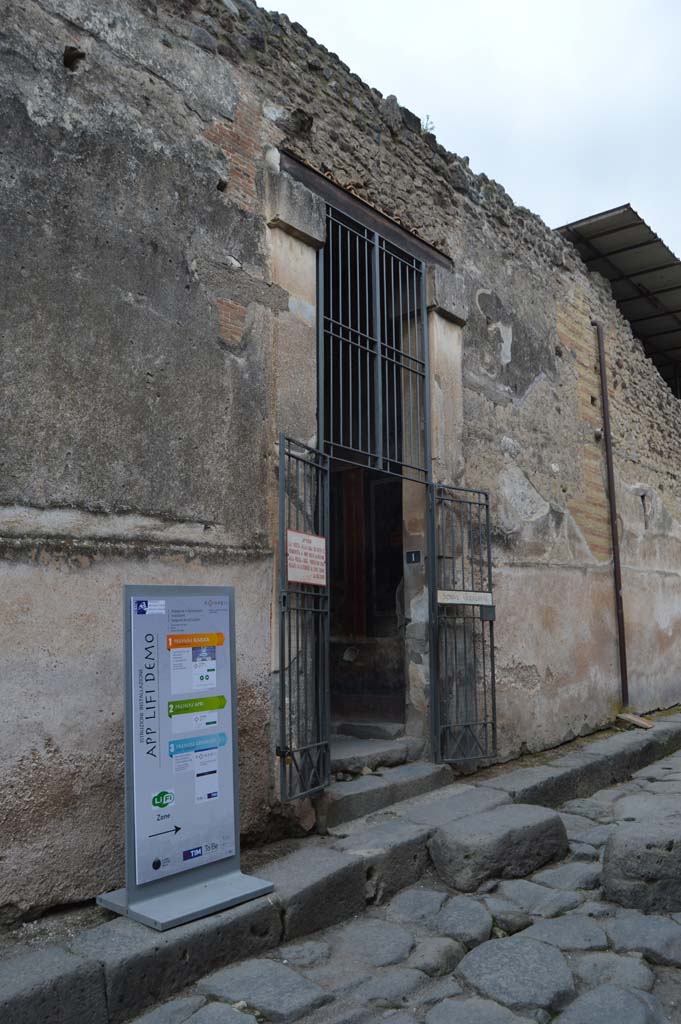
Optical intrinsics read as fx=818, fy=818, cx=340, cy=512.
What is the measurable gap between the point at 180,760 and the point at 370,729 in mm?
2635

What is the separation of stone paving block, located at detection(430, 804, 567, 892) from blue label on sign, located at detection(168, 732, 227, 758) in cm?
135

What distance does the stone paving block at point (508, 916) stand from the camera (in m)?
3.60

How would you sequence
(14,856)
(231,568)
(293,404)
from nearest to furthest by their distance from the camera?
(14,856) < (231,568) < (293,404)

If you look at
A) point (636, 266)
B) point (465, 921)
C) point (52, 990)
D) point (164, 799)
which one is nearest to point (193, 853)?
point (164, 799)

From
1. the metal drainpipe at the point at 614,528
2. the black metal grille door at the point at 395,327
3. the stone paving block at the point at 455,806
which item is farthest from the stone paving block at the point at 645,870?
the metal drainpipe at the point at 614,528

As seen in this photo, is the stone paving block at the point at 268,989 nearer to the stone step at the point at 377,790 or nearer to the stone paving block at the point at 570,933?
the stone paving block at the point at 570,933

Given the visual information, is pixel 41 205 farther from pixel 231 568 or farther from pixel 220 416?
pixel 231 568

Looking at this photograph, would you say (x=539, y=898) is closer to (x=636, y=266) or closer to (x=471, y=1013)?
(x=471, y=1013)

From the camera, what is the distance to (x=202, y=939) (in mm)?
3066

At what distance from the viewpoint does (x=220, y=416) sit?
4312 millimetres

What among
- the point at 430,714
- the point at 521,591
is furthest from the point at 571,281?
the point at 430,714

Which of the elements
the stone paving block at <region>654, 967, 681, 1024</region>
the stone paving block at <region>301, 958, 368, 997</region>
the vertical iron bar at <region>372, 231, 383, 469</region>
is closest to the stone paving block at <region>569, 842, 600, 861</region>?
the stone paving block at <region>654, 967, 681, 1024</region>

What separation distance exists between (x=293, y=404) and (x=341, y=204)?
1575 mm

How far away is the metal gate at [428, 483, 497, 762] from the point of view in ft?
18.2
